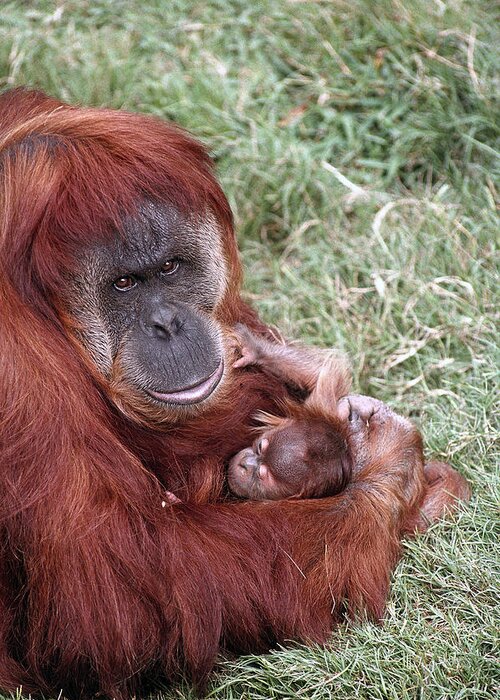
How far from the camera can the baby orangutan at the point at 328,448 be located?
3.04 meters

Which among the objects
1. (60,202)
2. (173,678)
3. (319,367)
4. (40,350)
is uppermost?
(60,202)

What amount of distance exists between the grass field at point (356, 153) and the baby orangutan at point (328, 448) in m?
→ 0.12

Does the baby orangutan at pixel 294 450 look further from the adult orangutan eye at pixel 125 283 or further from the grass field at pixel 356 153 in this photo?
the adult orangutan eye at pixel 125 283

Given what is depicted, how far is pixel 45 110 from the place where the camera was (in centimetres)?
305

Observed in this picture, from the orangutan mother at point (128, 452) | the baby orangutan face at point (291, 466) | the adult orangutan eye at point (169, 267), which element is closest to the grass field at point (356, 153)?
the baby orangutan face at point (291, 466)

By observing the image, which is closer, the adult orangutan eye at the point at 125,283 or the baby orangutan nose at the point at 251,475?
the adult orangutan eye at the point at 125,283

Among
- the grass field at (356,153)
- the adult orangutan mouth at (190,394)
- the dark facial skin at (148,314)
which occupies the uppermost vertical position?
the dark facial skin at (148,314)

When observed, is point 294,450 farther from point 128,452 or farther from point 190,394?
point 128,452

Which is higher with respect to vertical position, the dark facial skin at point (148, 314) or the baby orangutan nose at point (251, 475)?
the dark facial skin at point (148, 314)

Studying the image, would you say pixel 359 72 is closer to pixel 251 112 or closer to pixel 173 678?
pixel 251 112

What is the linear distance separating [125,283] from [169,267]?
0.47 feet

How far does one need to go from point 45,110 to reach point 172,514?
121 cm

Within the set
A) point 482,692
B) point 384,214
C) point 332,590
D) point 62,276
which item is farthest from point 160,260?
point 384,214

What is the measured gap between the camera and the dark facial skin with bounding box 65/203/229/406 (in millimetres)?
2703
